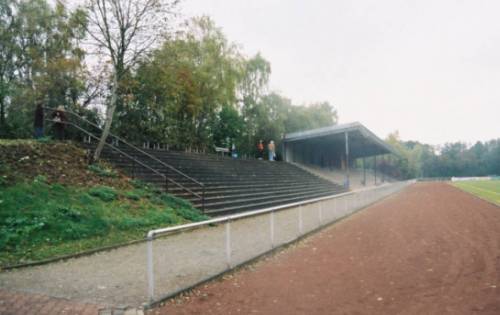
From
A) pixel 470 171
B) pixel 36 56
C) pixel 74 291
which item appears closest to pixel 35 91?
pixel 36 56

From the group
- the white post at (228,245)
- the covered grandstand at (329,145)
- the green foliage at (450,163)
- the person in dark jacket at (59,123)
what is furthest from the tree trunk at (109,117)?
the green foliage at (450,163)

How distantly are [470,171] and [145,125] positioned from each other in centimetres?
11235

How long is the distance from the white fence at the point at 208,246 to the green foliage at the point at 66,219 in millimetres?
3251

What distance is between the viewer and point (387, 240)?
888cm

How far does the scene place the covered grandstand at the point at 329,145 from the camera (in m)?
31.3

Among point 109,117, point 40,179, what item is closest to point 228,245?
point 40,179

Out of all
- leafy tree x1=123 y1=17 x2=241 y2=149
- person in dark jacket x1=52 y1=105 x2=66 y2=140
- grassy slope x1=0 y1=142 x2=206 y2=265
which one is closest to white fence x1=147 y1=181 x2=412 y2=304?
grassy slope x1=0 y1=142 x2=206 y2=265

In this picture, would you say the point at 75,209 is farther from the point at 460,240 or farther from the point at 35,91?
the point at 35,91

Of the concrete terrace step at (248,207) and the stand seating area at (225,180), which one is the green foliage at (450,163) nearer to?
the stand seating area at (225,180)

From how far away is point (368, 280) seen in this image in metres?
5.56

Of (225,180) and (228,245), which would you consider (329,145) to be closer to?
(225,180)

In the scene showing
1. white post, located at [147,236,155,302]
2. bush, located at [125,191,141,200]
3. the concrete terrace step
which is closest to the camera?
white post, located at [147,236,155,302]

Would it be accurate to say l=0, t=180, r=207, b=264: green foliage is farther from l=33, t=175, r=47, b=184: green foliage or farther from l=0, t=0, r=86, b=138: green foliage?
l=0, t=0, r=86, b=138: green foliage

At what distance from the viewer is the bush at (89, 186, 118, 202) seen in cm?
1019
